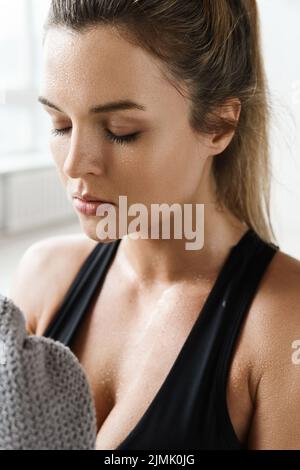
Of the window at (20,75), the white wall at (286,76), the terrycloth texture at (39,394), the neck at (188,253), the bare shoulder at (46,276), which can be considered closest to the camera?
the terrycloth texture at (39,394)

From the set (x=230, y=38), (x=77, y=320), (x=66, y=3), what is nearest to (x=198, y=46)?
(x=230, y=38)

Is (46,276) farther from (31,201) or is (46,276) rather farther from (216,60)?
(31,201)

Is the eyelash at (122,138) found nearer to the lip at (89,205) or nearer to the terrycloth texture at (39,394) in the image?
the lip at (89,205)

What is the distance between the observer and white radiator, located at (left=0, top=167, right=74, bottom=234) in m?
3.72

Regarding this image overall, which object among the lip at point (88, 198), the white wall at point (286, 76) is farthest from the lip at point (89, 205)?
the white wall at point (286, 76)

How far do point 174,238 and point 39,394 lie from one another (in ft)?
1.77

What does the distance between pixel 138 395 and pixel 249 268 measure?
0.77ft

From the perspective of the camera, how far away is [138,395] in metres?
0.93

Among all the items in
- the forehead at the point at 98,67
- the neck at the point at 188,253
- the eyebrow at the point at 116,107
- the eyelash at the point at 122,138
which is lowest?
the neck at the point at 188,253

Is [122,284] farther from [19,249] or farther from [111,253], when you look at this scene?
[19,249]

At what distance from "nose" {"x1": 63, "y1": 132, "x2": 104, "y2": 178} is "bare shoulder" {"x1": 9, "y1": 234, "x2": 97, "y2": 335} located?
337 mm

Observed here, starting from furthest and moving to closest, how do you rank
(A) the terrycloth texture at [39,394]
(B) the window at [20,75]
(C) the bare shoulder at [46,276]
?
(B) the window at [20,75], (C) the bare shoulder at [46,276], (A) the terrycloth texture at [39,394]

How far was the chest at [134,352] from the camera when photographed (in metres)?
0.89

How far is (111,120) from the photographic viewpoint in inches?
31.4
